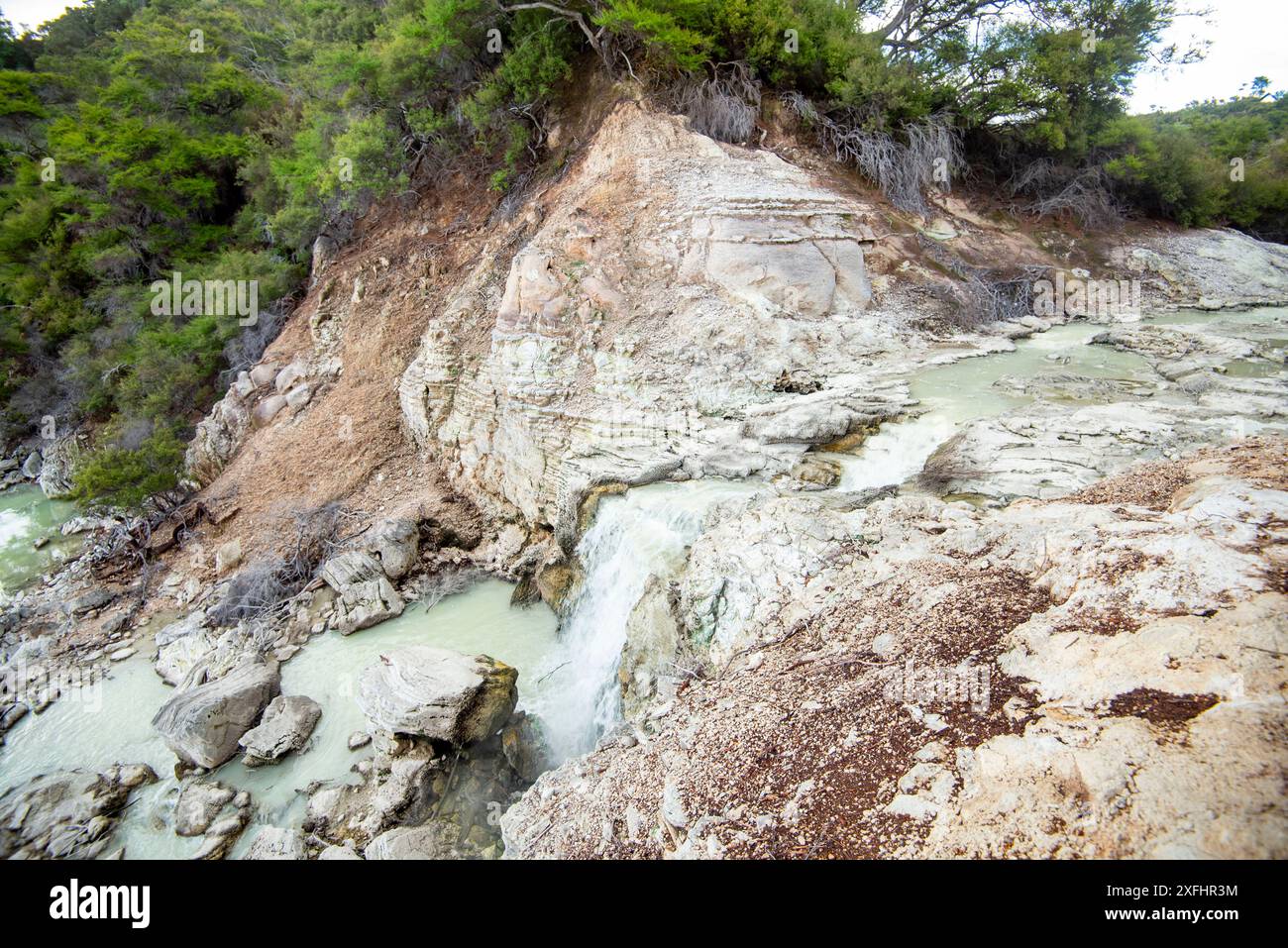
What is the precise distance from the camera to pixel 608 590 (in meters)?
6.05

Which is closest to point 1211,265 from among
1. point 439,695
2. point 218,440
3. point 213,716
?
point 439,695

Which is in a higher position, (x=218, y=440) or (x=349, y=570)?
(x=218, y=440)

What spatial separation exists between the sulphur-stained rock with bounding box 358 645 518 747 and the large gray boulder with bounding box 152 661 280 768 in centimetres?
164

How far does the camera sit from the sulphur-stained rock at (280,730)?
554cm

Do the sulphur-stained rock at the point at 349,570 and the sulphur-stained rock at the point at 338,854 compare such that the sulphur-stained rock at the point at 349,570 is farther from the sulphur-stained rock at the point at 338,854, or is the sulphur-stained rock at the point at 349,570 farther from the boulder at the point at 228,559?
the sulphur-stained rock at the point at 338,854

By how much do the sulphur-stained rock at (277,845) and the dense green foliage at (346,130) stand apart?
766 cm

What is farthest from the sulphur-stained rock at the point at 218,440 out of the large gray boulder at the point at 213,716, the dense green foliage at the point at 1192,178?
the dense green foliage at the point at 1192,178

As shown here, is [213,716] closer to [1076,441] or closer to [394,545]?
[394,545]

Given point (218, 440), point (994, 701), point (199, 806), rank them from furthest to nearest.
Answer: point (218, 440) < point (199, 806) < point (994, 701)

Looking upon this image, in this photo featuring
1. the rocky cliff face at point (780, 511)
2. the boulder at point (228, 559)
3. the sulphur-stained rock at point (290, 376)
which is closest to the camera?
the rocky cliff face at point (780, 511)

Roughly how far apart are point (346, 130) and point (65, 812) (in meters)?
11.8
